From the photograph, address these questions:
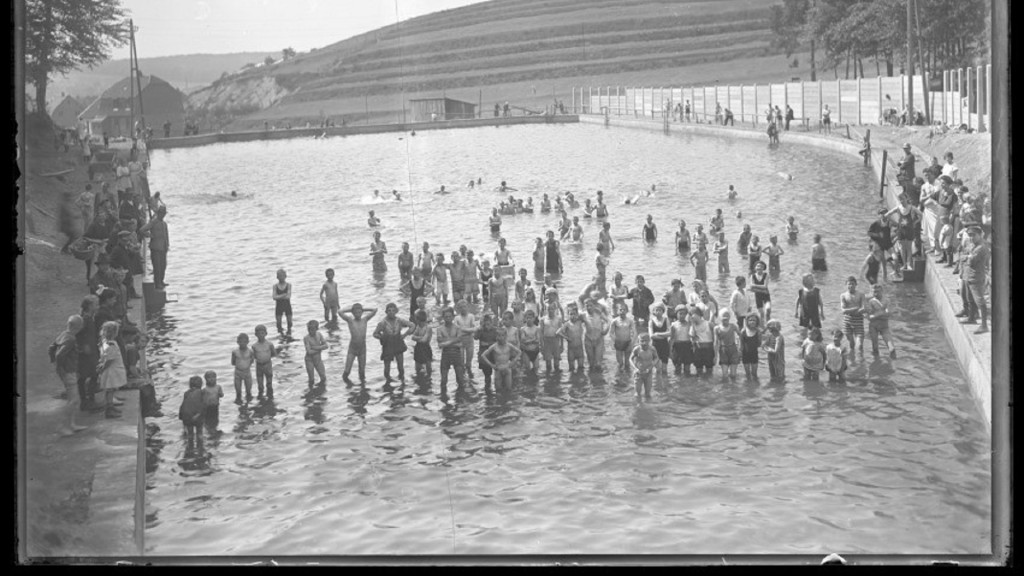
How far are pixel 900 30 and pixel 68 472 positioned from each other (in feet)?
162

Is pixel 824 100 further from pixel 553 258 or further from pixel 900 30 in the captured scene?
pixel 553 258

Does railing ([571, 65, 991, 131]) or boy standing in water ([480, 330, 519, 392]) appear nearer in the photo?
boy standing in water ([480, 330, 519, 392])

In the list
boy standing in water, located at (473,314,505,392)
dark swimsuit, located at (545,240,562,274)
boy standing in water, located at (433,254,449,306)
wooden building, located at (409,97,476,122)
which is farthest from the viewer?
wooden building, located at (409,97,476,122)

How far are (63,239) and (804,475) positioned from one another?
18.0 m

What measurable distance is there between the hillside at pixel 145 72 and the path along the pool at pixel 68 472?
2110cm

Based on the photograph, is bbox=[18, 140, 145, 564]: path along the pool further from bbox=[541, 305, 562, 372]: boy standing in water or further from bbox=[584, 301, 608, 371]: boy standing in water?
bbox=[584, 301, 608, 371]: boy standing in water

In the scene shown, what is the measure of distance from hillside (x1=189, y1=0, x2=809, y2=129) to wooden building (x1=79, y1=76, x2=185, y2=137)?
8.30 metres

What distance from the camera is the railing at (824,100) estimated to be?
42569mm

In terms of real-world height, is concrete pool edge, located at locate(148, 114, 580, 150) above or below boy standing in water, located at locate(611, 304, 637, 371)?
above

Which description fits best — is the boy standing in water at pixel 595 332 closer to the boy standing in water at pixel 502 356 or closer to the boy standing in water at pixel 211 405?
the boy standing in water at pixel 502 356

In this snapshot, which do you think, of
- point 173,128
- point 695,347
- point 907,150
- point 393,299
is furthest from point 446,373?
point 173,128

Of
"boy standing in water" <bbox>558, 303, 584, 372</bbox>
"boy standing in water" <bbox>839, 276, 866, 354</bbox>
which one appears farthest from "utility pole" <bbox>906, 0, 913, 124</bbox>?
"boy standing in water" <bbox>558, 303, 584, 372</bbox>

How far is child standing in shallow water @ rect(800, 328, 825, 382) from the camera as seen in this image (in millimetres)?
19953

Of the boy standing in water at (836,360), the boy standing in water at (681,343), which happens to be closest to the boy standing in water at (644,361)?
the boy standing in water at (681,343)
